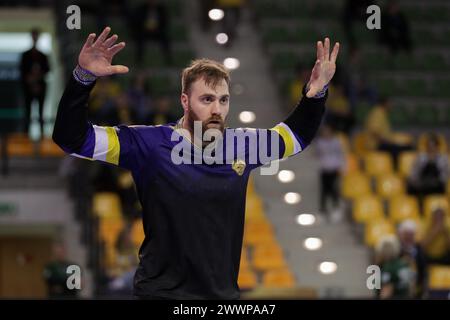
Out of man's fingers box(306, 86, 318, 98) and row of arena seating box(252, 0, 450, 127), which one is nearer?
man's fingers box(306, 86, 318, 98)

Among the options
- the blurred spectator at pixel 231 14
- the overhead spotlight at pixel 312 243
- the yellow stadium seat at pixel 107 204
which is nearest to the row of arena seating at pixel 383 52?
the blurred spectator at pixel 231 14

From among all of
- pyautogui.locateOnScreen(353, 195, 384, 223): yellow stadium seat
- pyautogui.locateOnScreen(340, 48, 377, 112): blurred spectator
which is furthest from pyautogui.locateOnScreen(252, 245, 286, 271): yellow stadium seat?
pyautogui.locateOnScreen(340, 48, 377, 112): blurred spectator

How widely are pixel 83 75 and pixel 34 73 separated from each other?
1167cm

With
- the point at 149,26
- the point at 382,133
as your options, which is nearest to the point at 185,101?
the point at 382,133

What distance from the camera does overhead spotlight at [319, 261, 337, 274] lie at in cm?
1512

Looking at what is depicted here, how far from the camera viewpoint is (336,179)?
53.2ft

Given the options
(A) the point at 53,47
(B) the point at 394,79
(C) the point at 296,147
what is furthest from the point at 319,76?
(A) the point at 53,47

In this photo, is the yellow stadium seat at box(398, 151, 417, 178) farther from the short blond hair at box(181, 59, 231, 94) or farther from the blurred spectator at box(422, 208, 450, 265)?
the short blond hair at box(181, 59, 231, 94)

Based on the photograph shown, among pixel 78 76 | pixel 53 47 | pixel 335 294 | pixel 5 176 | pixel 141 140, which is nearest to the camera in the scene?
pixel 78 76

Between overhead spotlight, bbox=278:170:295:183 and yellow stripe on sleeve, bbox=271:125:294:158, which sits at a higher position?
yellow stripe on sleeve, bbox=271:125:294:158

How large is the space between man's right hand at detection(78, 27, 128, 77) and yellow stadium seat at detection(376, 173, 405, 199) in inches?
473
